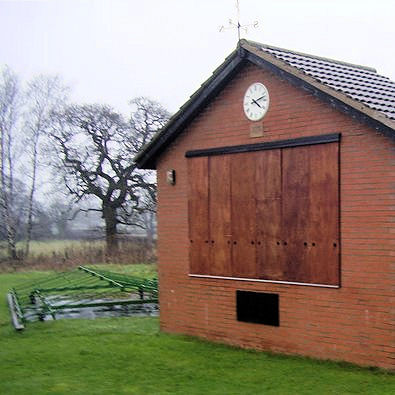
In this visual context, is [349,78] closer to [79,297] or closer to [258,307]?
[258,307]

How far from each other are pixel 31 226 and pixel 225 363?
26.4 m

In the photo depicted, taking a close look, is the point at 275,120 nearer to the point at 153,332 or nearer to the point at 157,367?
the point at 157,367

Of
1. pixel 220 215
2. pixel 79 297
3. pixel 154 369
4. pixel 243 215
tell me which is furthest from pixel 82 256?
pixel 154 369

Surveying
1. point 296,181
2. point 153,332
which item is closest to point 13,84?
point 153,332

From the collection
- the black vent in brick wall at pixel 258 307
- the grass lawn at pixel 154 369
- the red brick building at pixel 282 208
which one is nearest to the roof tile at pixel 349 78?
the red brick building at pixel 282 208

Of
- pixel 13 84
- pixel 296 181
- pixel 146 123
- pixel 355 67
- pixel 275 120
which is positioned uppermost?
pixel 13 84

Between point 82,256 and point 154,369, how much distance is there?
69.8ft

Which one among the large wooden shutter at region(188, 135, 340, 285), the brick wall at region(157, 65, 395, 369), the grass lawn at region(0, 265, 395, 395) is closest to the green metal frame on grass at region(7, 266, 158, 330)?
the grass lawn at region(0, 265, 395, 395)

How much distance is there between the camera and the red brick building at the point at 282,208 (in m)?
7.89

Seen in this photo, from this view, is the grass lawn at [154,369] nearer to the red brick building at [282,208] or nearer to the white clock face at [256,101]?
the red brick building at [282,208]

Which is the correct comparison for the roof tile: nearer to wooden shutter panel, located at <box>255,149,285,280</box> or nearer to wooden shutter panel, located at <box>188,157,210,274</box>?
wooden shutter panel, located at <box>255,149,285,280</box>

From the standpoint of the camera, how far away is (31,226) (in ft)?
108

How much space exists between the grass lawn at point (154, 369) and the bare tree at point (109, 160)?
61.1ft

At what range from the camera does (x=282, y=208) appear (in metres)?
8.98
